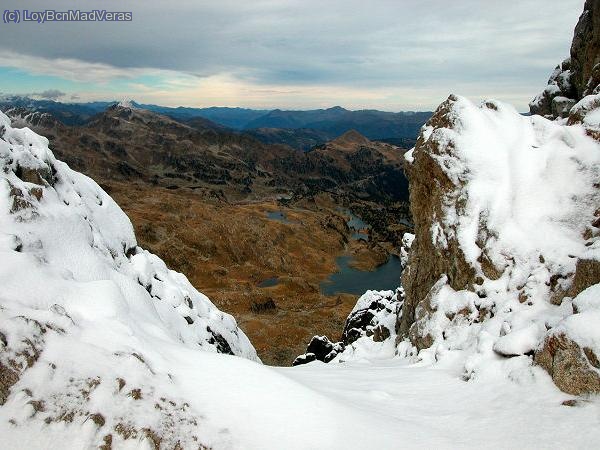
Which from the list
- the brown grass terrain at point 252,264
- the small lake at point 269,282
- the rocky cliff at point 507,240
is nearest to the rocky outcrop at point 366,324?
the rocky cliff at point 507,240

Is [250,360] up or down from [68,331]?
down

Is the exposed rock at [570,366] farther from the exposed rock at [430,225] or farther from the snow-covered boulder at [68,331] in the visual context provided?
the snow-covered boulder at [68,331]

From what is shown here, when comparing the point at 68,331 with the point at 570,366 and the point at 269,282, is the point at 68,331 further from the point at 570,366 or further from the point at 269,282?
the point at 269,282

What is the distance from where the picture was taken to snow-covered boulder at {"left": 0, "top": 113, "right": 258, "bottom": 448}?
11.2 meters

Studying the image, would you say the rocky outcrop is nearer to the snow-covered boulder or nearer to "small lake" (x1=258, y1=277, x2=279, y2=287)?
the snow-covered boulder

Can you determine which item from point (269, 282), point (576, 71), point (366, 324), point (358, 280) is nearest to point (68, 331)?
point (366, 324)

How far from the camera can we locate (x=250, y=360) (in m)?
18.0

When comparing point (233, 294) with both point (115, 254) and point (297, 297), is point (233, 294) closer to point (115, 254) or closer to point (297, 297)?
point (297, 297)

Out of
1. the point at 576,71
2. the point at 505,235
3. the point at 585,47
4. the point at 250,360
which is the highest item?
the point at 585,47

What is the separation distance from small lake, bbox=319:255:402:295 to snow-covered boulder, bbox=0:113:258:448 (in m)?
132

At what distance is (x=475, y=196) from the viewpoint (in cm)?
2670

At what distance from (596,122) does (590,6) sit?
35.9 meters

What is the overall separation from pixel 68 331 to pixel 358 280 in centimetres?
15975

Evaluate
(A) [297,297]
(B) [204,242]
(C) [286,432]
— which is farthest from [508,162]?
(B) [204,242]
